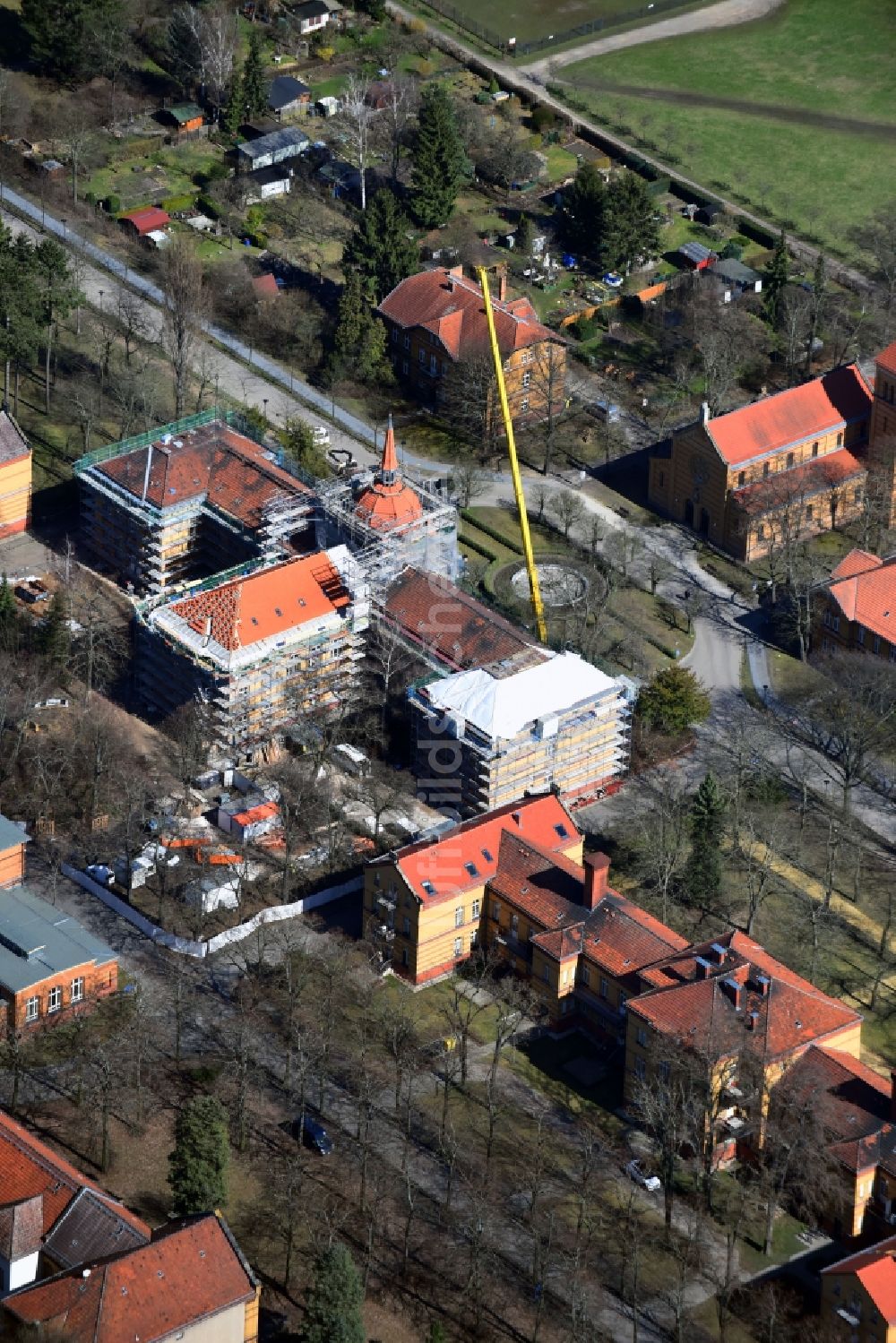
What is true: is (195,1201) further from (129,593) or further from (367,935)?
(129,593)

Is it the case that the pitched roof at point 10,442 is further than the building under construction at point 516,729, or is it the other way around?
the pitched roof at point 10,442

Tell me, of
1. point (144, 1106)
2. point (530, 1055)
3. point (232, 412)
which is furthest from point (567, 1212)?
point (232, 412)

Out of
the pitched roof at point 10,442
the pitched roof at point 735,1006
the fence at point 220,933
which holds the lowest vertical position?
the fence at point 220,933

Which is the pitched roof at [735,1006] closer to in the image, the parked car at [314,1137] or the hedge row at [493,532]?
the parked car at [314,1137]

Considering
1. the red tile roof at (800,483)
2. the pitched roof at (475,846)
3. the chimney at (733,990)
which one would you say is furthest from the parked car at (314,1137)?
the red tile roof at (800,483)

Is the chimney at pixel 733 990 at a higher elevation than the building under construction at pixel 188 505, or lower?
higher

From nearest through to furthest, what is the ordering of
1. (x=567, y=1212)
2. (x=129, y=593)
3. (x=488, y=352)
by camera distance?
(x=567, y=1212), (x=129, y=593), (x=488, y=352)

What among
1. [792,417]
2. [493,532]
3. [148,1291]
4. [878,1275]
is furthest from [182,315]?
[878,1275]
